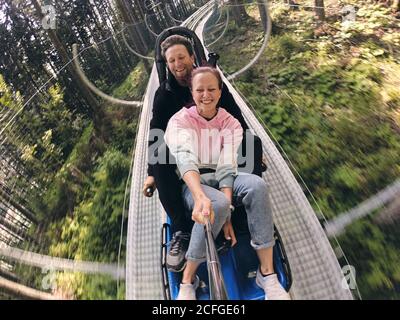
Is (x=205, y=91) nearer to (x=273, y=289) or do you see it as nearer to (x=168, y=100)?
(x=168, y=100)

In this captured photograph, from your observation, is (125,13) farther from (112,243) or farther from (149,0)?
(112,243)

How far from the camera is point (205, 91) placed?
1.19m

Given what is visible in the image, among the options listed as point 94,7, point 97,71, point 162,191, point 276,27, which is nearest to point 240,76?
point 276,27

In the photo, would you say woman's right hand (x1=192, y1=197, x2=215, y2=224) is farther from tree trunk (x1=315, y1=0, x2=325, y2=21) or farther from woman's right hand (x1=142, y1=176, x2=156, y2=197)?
tree trunk (x1=315, y1=0, x2=325, y2=21)

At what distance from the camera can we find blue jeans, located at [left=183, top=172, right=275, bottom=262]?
3.71 ft

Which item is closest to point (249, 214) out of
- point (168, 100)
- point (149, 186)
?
point (149, 186)

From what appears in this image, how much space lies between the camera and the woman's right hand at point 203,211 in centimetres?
108

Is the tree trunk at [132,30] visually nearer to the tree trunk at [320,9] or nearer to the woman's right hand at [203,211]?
the tree trunk at [320,9]

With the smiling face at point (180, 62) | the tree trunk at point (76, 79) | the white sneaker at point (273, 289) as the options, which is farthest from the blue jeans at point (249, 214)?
the tree trunk at point (76, 79)

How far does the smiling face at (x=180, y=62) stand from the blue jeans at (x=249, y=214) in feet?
1.74

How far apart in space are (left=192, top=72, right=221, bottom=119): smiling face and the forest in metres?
0.69

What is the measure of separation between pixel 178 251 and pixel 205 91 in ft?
1.90

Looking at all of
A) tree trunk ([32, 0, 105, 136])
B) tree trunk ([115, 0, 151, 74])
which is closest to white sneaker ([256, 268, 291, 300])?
tree trunk ([32, 0, 105, 136])

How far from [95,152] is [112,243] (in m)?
0.63
